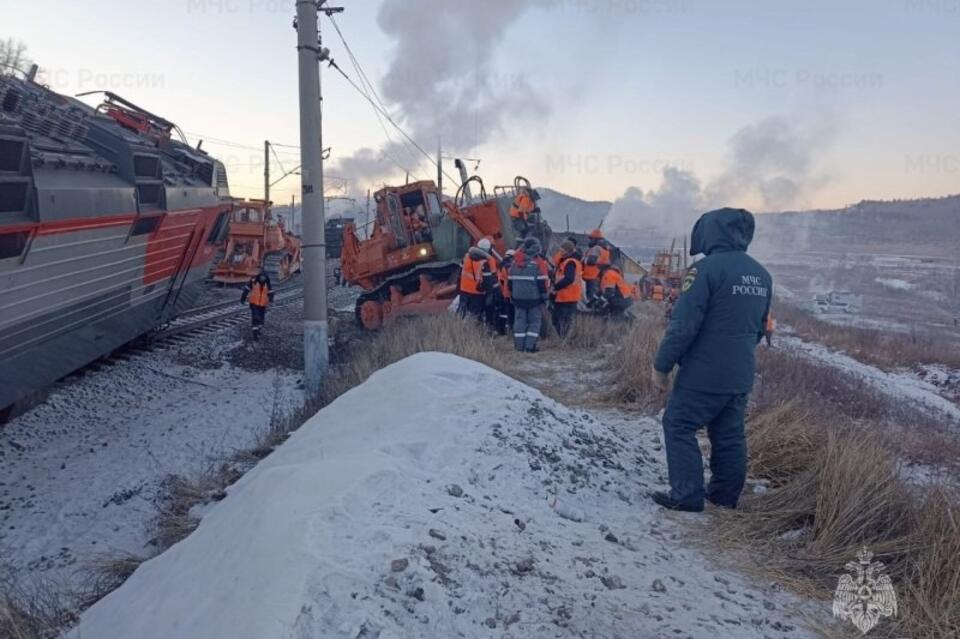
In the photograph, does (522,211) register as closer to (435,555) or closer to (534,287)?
(534,287)

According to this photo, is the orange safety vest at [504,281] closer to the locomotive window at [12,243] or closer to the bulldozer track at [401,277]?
the bulldozer track at [401,277]

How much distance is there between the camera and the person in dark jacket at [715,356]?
3719 mm

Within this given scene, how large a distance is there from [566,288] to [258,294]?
18.3 feet

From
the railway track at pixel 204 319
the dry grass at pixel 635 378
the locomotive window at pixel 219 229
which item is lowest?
the railway track at pixel 204 319

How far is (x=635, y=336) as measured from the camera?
8.20 meters

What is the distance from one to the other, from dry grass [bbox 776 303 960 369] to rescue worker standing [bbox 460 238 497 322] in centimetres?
1570

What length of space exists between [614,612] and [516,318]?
6494 mm

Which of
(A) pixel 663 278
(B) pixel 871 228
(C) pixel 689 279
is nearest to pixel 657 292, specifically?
(A) pixel 663 278

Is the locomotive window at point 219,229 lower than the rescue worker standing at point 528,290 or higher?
higher

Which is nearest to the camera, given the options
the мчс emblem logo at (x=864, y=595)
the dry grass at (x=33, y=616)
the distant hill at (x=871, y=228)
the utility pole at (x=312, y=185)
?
the мчс emblem logo at (x=864, y=595)

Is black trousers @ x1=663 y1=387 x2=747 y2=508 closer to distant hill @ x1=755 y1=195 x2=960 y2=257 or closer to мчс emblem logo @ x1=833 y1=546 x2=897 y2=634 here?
мчс emblem logo @ x1=833 y1=546 x2=897 y2=634

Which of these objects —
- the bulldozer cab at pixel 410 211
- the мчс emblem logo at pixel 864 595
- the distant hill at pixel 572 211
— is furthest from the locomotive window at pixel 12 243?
the distant hill at pixel 572 211

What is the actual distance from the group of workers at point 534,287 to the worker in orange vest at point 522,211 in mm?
1409

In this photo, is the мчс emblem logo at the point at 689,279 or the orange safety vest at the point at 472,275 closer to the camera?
the мчс emblem logo at the point at 689,279
